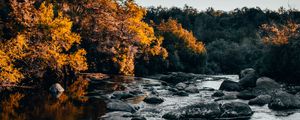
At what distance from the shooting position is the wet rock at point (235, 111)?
2103 cm

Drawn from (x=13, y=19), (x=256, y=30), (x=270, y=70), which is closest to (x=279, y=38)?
(x=270, y=70)

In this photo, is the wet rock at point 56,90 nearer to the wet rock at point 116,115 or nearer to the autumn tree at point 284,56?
the wet rock at point 116,115

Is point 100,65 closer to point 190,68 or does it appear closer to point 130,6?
point 130,6

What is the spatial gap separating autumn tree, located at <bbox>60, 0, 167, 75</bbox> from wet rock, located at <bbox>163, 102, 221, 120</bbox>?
65.5 feet

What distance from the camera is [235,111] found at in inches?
839

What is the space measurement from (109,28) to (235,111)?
Answer: 2119cm

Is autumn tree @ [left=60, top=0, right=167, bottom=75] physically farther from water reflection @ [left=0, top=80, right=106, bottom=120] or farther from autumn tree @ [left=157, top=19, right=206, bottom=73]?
autumn tree @ [left=157, top=19, right=206, bottom=73]

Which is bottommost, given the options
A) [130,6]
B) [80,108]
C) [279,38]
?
[80,108]

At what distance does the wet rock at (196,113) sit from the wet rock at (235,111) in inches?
17.0

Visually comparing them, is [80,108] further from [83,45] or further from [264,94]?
Result: [83,45]

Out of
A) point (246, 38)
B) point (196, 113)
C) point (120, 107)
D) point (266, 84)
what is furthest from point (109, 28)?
point (246, 38)

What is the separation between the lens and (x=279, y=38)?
4916 centimetres

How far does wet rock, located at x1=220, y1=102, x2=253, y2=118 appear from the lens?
21.0m

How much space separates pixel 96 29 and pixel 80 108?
60.3 ft
